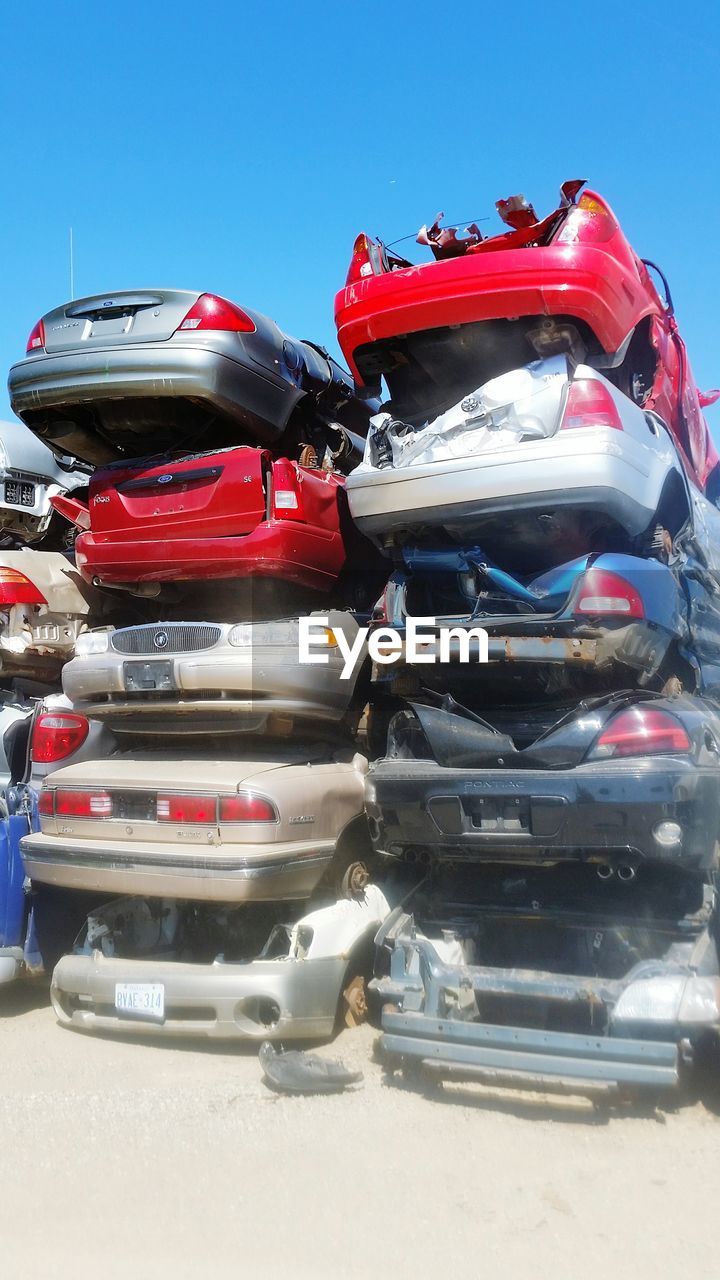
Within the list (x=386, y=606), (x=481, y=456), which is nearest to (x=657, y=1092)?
(x=386, y=606)

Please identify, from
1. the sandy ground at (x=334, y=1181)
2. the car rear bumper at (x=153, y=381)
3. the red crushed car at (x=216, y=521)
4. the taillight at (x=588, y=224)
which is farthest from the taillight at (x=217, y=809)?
the taillight at (x=588, y=224)

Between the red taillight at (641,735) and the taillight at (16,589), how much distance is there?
3.56 m

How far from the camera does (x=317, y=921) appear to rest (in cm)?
479

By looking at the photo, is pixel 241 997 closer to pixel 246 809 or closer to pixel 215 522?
pixel 246 809

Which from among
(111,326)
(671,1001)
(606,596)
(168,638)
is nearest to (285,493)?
(168,638)

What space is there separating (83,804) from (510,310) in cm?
309

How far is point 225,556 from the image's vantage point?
527cm

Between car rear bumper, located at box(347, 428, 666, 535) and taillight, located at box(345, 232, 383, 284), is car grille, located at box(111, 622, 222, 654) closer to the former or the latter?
car rear bumper, located at box(347, 428, 666, 535)

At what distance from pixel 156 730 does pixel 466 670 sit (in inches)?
65.2

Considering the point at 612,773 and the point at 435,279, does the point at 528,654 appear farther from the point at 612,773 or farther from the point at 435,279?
the point at 435,279

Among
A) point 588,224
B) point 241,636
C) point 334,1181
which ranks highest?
point 588,224

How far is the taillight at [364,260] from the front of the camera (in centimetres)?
521

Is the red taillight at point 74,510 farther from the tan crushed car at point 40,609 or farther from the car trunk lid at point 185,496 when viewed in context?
the tan crushed car at point 40,609

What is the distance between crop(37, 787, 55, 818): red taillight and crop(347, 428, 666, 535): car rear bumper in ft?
6.92
